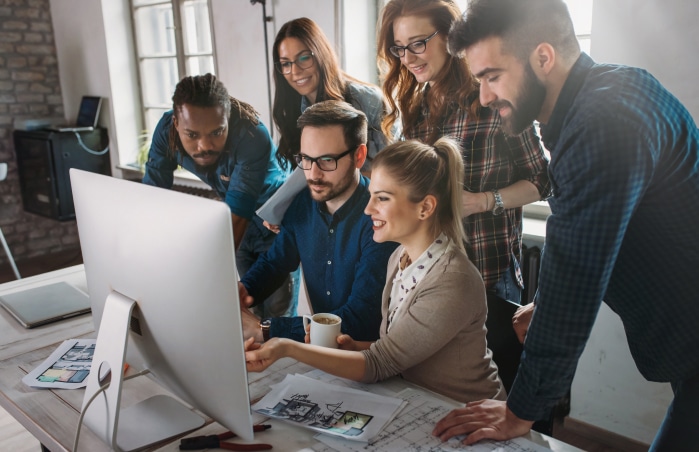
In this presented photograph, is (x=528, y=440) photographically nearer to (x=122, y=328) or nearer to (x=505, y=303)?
(x=505, y=303)

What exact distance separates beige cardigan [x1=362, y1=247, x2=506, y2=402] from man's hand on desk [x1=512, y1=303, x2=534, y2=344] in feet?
0.23

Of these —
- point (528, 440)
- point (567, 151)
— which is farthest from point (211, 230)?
point (528, 440)

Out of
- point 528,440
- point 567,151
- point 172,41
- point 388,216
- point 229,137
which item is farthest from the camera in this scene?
point 172,41

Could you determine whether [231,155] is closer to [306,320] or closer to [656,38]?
[306,320]

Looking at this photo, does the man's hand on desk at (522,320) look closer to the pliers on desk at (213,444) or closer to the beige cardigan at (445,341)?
the beige cardigan at (445,341)

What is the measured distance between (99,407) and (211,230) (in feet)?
1.53

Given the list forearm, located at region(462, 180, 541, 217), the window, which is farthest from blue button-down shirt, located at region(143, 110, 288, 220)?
the window

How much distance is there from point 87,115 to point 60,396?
3.49 m

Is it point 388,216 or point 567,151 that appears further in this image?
point 388,216

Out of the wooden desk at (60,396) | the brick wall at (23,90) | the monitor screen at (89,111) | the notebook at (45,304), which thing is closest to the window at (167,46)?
the monitor screen at (89,111)

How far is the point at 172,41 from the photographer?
153 inches

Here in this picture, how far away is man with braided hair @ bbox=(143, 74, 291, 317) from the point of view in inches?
84.5

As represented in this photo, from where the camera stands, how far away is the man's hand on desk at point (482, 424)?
1034 millimetres

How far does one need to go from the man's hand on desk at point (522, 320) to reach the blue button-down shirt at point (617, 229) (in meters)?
0.21
